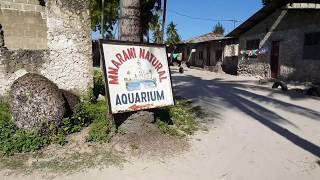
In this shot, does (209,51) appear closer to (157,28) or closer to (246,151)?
(157,28)

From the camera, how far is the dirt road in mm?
5070

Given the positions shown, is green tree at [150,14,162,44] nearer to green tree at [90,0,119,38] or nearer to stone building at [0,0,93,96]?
green tree at [90,0,119,38]

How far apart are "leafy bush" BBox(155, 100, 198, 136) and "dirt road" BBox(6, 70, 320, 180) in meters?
0.36

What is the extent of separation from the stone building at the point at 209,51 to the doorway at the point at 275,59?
5.82m

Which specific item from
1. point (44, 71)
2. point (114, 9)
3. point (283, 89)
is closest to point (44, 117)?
point (44, 71)

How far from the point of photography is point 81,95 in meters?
7.80

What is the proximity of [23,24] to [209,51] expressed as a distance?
23.9 metres

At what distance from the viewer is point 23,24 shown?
419 inches

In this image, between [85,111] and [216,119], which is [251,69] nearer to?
[216,119]

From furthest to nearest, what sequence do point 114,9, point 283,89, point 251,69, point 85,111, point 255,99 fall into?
1. point 114,9
2. point 251,69
3. point 283,89
4. point 255,99
5. point 85,111

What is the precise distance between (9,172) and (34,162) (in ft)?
1.35

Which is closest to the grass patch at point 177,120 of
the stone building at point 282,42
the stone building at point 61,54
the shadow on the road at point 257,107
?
the shadow on the road at point 257,107

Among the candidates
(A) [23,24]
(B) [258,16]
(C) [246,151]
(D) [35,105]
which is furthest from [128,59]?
(B) [258,16]

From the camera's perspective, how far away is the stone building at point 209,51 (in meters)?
27.5
